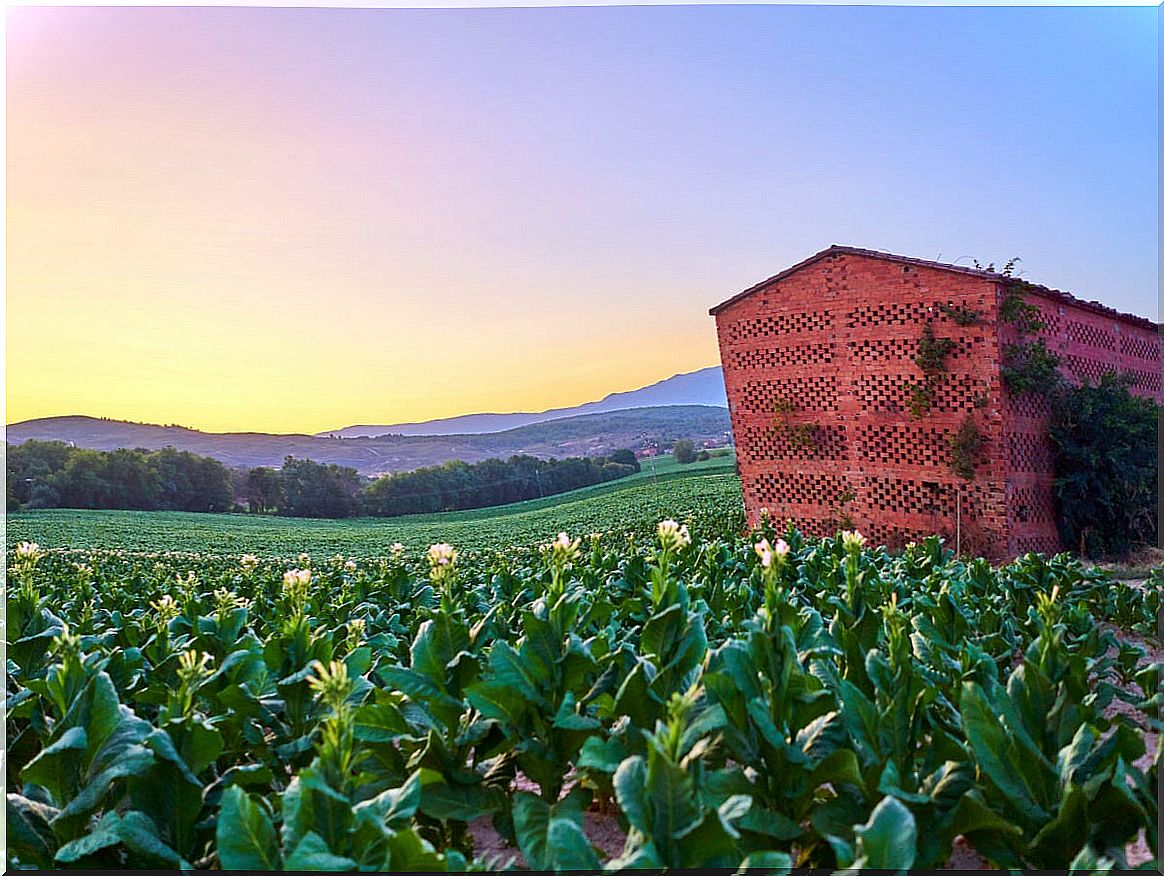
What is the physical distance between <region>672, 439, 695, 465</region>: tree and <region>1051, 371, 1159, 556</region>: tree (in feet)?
11.9

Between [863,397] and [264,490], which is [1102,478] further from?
[264,490]

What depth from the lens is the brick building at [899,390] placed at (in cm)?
689

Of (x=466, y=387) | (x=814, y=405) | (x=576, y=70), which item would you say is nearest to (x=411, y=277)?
(x=466, y=387)

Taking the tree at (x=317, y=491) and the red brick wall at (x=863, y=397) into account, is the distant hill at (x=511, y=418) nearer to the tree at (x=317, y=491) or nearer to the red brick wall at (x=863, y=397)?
the tree at (x=317, y=491)

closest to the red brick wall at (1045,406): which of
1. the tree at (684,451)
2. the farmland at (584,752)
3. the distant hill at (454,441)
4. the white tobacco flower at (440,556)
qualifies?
the distant hill at (454,441)

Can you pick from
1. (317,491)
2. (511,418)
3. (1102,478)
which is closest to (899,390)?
(1102,478)

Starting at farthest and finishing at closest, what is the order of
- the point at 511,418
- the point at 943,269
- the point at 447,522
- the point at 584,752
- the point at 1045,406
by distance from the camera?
the point at 511,418
the point at 447,522
the point at 1045,406
the point at 943,269
the point at 584,752

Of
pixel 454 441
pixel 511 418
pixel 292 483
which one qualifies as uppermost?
pixel 511 418

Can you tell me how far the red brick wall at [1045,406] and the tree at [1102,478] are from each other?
0.41ft

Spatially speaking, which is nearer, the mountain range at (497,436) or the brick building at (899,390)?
the brick building at (899,390)

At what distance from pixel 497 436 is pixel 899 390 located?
4.60 m

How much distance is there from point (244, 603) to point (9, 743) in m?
1.91

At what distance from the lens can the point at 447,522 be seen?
376 inches

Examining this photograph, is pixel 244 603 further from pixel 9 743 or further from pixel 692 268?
pixel 692 268
